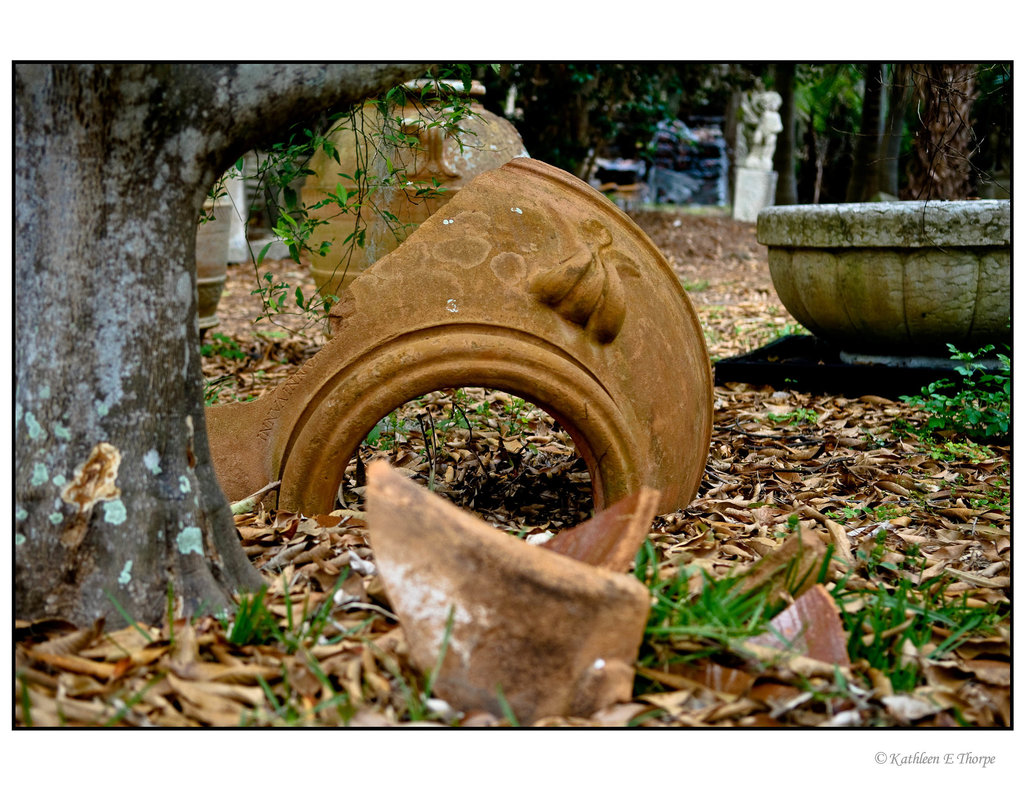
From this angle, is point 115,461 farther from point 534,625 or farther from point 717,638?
point 717,638

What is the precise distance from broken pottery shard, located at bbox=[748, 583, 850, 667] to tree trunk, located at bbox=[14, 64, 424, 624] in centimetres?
103

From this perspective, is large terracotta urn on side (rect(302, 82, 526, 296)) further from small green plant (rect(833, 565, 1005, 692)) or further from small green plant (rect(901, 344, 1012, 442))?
small green plant (rect(833, 565, 1005, 692))

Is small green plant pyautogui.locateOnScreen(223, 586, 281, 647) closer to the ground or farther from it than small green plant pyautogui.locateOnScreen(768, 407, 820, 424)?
farther from it

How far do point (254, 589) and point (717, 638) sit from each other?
3.00 ft

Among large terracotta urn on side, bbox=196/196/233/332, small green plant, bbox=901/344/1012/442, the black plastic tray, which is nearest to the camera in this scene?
small green plant, bbox=901/344/1012/442

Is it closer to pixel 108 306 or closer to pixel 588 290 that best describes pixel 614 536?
pixel 588 290

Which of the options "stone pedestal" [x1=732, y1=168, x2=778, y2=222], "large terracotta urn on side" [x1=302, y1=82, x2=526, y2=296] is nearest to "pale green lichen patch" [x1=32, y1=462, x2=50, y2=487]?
"large terracotta urn on side" [x1=302, y1=82, x2=526, y2=296]

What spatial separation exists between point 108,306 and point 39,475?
12.8 inches

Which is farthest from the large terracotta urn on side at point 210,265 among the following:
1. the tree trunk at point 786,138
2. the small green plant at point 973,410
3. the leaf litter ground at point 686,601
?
the tree trunk at point 786,138

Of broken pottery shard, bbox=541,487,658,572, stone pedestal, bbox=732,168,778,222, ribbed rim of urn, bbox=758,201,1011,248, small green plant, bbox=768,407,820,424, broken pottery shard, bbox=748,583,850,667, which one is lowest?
small green plant, bbox=768,407,820,424

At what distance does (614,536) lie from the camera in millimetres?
1751

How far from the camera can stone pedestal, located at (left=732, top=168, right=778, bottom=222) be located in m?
13.0

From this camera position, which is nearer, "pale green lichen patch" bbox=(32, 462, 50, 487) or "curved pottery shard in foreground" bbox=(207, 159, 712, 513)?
"pale green lichen patch" bbox=(32, 462, 50, 487)

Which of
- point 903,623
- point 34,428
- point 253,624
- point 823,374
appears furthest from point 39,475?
point 823,374
